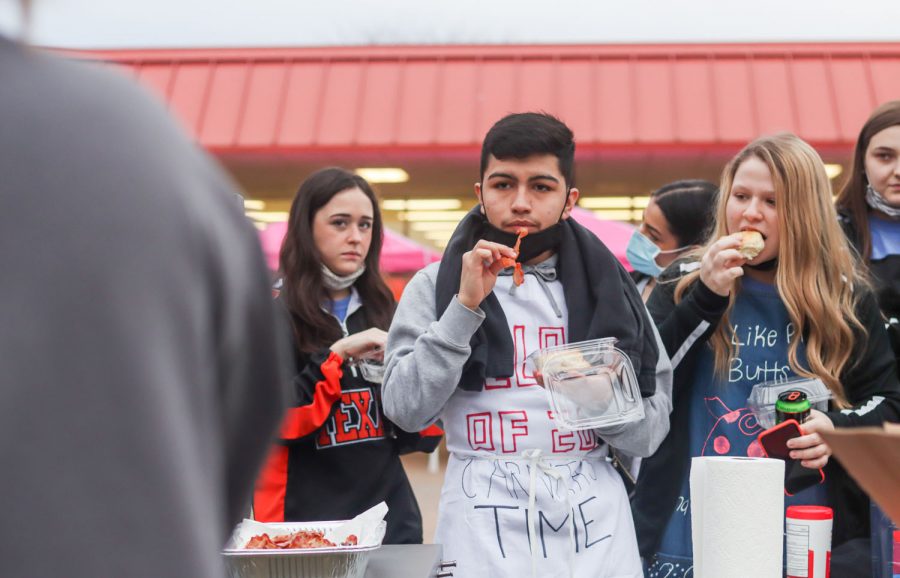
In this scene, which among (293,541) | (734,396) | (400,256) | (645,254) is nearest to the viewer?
(293,541)

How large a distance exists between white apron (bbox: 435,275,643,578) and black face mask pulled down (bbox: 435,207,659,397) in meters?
0.06

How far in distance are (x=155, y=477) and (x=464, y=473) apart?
1.66 metres

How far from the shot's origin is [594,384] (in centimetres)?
228

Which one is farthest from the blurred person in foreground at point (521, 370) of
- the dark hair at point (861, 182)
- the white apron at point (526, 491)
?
the dark hair at point (861, 182)

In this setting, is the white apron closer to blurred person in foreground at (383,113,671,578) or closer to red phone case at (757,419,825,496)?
blurred person in foreground at (383,113,671,578)

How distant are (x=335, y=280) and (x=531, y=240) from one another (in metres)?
A: 1.14

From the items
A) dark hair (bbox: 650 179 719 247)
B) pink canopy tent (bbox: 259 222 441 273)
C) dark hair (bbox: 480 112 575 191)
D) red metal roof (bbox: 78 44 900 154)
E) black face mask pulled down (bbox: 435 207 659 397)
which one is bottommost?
black face mask pulled down (bbox: 435 207 659 397)

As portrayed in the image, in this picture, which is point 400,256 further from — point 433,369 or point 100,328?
point 100,328

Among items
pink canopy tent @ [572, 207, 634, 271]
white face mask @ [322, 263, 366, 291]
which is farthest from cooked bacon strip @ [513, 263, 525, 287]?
pink canopy tent @ [572, 207, 634, 271]

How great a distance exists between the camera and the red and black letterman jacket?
301 centimetres

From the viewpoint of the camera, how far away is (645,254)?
13.7ft

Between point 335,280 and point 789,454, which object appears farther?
point 335,280

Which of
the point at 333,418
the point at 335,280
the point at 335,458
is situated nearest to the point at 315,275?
the point at 335,280

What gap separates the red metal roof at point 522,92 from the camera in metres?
8.32
